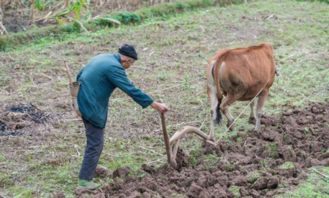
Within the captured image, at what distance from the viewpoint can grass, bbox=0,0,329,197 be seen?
8.55 metres

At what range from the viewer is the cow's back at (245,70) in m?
9.02

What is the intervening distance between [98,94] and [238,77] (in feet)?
7.71

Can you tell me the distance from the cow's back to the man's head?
172cm

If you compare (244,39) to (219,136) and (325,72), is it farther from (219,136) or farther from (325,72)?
(219,136)

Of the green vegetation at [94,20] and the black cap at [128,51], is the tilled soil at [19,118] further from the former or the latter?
the green vegetation at [94,20]

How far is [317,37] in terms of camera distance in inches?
576

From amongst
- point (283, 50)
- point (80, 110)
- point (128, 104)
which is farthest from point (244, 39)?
Result: point (80, 110)

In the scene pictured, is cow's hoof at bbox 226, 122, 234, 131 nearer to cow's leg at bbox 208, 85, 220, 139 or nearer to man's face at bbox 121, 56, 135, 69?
cow's leg at bbox 208, 85, 220, 139

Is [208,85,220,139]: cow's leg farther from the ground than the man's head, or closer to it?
closer to it

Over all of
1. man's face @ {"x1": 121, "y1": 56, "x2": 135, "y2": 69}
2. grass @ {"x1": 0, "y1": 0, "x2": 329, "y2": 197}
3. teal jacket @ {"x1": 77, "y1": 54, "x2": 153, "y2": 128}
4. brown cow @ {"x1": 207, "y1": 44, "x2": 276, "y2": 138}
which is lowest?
grass @ {"x1": 0, "y1": 0, "x2": 329, "y2": 197}

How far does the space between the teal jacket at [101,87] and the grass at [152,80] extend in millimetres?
921

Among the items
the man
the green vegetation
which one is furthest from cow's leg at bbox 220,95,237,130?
the green vegetation

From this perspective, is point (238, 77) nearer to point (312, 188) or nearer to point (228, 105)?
point (228, 105)

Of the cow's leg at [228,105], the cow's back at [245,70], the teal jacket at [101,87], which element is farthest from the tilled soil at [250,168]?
the teal jacket at [101,87]
